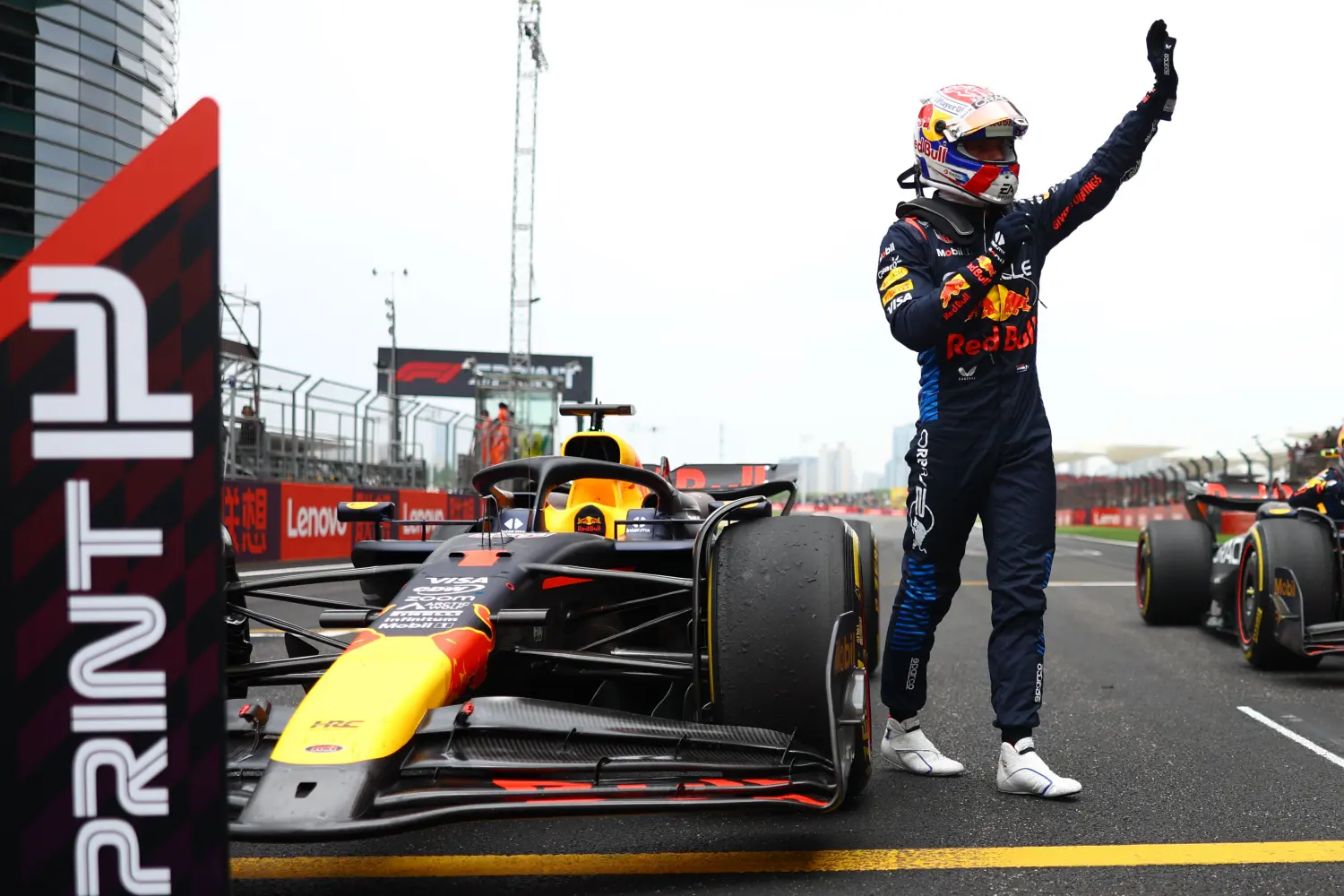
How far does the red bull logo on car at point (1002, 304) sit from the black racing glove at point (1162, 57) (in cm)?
75

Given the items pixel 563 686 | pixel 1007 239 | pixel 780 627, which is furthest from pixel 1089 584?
pixel 780 627

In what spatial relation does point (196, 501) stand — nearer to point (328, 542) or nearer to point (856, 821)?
point (856, 821)

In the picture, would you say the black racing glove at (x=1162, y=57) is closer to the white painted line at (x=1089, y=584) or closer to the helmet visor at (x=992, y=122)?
the helmet visor at (x=992, y=122)

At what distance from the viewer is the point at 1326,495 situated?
6.81 meters

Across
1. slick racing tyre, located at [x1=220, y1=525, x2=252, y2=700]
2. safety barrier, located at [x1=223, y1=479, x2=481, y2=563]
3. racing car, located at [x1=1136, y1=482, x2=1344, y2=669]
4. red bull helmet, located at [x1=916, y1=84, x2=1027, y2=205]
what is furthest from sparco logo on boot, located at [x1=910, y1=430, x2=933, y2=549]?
safety barrier, located at [x1=223, y1=479, x2=481, y2=563]

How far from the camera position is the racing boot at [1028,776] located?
3523 millimetres

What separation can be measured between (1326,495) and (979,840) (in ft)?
15.6

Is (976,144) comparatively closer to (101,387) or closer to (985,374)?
(985,374)

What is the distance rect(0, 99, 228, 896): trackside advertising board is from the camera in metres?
1.58

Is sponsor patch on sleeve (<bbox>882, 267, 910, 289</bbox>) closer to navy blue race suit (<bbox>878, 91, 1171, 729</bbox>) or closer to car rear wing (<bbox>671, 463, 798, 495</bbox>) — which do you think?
navy blue race suit (<bbox>878, 91, 1171, 729</bbox>)

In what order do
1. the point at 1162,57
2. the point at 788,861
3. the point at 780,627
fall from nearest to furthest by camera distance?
1. the point at 788,861
2. the point at 780,627
3. the point at 1162,57

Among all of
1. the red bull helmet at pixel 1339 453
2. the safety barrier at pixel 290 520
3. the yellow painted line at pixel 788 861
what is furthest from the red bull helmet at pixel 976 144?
the safety barrier at pixel 290 520

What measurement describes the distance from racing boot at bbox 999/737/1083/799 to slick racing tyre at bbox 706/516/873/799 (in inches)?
20.9

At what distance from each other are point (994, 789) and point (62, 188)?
1449cm
